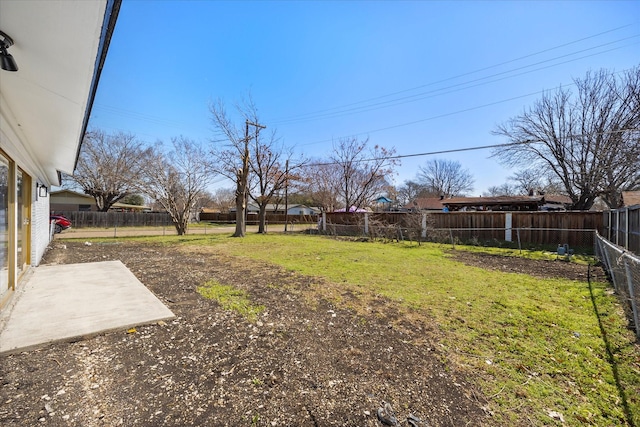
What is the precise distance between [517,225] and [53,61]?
1586 cm

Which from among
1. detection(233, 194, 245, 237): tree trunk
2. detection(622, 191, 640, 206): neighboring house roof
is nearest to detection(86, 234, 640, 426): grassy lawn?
detection(622, 191, 640, 206): neighboring house roof

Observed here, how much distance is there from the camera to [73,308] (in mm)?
3912

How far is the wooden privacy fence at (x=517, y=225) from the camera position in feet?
38.8

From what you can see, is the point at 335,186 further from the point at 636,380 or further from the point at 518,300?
the point at 636,380

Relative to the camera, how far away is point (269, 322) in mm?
3705

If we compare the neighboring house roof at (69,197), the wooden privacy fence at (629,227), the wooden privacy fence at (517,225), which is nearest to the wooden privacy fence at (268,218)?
the neighboring house roof at (69,197)

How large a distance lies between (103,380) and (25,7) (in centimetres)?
270

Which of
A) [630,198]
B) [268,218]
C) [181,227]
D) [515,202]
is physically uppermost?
[515,202]

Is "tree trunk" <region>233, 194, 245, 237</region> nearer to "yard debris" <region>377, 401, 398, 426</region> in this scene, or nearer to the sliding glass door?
the sliding glass door

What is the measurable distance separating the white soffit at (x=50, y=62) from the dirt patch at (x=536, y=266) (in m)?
8.79

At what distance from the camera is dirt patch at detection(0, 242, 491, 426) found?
2012 millimetres

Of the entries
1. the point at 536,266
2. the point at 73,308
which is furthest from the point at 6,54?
the point at 536,266

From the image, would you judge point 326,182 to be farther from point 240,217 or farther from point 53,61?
point 53,61

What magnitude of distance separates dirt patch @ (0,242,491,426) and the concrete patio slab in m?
0.23
